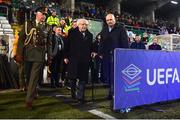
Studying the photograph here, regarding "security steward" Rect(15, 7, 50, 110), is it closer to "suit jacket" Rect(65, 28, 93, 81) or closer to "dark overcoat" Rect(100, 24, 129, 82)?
"suit jacket" Rect(65, 28, 93, 81)

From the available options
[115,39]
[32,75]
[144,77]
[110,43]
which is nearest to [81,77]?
[110,43]

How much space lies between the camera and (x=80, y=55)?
23.7ft

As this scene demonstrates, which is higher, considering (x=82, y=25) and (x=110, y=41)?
(x=82, y=25)

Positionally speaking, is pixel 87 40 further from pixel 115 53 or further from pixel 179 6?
pixel 179 6

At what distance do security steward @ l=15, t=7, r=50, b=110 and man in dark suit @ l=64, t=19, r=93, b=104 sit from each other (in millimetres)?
757

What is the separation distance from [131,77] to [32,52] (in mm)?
1887

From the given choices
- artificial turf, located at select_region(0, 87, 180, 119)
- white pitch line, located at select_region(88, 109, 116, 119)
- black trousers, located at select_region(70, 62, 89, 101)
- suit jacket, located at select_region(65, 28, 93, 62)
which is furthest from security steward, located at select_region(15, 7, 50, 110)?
white pitch line, located at select_region(88, 109, 116, 119)

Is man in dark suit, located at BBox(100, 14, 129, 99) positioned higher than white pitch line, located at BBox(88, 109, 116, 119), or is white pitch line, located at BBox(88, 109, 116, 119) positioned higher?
man in dark suit, located at BBox(100, 14, 129, 99)

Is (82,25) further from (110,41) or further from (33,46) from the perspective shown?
(33,46)

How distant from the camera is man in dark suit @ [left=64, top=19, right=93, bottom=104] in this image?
724 centimetres

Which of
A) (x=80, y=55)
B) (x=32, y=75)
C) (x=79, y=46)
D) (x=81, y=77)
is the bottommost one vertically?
(x=81, y=77)

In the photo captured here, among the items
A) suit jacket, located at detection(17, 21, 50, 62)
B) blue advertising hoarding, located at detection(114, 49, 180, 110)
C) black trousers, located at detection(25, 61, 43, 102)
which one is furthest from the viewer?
suit jacket, located at detection(17, 21, 50, 62)

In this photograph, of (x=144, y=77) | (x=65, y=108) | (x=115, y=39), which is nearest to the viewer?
(x=144, y=77)

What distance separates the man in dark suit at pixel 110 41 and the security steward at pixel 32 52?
4.46ft
